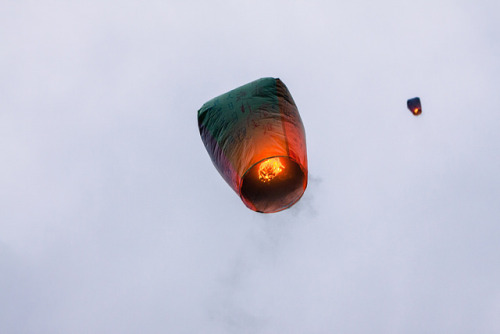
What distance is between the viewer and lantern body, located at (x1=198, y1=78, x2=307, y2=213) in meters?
3.62

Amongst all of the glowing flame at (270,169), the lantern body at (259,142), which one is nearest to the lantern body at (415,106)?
the lantern body at (259,142)

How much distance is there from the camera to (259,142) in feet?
11.7

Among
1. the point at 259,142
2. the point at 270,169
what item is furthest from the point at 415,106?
the point at 259,142

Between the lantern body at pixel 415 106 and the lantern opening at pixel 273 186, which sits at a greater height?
the lantern body at pixel 415 106

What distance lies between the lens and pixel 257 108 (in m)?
3.84

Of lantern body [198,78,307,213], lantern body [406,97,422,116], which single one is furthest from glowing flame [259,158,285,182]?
lantern body [406,97,422,116]

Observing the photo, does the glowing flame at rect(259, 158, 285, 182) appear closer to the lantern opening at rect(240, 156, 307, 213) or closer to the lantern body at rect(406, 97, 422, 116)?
the lantern opening at rect(240, 156, 307, 213)

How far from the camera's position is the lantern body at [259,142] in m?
3.62

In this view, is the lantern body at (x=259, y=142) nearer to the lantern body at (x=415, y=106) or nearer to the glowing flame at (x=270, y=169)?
the glowing flame at (x=270, y=169)

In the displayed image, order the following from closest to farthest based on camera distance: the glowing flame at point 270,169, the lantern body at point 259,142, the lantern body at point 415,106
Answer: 1. the lantern body at point 259,142
2. the glowing flame at point 270,169
3. the lantern body at point 415,106

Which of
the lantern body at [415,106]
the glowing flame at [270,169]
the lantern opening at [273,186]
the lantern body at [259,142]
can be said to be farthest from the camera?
the lantern body at [415,106]

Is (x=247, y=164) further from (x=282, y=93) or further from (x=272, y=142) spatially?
(x=282, y=93)

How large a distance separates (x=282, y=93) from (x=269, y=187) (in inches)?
36.3

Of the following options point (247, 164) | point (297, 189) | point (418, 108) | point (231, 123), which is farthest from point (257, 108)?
point (418, 108)
